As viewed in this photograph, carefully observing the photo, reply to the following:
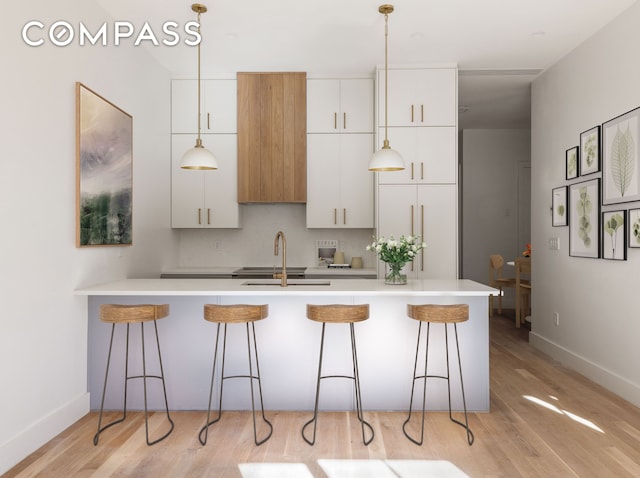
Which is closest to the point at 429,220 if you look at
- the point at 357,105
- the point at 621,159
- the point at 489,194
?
the point at 357,105

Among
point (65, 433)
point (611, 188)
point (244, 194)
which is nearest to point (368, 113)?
point (244, 194)

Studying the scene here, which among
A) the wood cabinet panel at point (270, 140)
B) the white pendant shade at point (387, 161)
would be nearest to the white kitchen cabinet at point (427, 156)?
the wood cabinet panel at point (270, 140)

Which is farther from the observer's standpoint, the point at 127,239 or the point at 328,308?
the point at 127,239

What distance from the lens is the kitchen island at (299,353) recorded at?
10.9 ft

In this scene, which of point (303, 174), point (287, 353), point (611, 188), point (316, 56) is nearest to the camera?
point (287, 353)

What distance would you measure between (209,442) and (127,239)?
191 cm

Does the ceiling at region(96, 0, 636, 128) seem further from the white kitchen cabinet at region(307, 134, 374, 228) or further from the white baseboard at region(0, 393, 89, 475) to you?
the white baseboard at region(0, 393, 89, 475)

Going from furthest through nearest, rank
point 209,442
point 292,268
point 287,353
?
point 292,268 < point 287,353 < point 209,442

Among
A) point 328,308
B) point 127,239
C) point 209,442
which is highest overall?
point 127,239

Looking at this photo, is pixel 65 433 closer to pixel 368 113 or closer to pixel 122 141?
pixel 122 141

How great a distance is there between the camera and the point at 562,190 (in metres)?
4.58

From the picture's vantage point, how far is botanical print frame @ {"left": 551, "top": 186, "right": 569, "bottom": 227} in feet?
14.8

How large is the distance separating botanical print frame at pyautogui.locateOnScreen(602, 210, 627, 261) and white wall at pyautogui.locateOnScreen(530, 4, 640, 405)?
0.21 ft

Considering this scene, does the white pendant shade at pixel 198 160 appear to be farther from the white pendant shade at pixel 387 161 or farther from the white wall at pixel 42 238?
the white pendant shade at pixel 387 161
